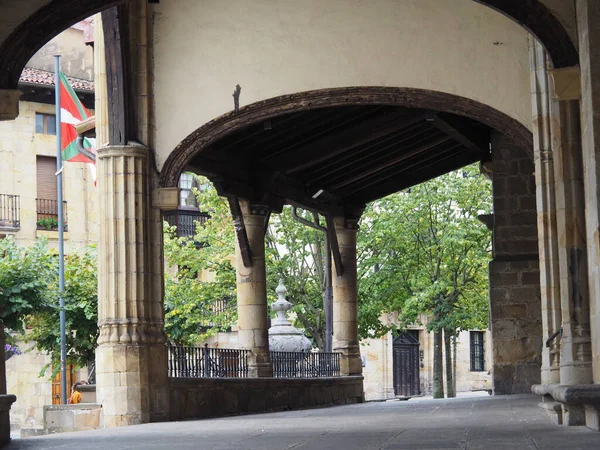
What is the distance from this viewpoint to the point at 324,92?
51.3ft

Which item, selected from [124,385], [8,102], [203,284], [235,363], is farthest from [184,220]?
[8,102]

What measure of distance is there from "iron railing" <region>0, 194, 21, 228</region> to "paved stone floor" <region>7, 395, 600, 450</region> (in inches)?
790

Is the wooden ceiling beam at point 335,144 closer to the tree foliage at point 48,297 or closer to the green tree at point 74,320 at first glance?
the tree foliage at point 48,297

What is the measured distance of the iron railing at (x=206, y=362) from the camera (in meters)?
16.6

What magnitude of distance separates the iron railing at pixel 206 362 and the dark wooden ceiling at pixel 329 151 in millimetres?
2463

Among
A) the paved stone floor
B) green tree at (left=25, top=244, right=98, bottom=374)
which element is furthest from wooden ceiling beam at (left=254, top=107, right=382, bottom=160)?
the paved stone floor

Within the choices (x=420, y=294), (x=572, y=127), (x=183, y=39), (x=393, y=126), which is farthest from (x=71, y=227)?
(x=572, y=127)

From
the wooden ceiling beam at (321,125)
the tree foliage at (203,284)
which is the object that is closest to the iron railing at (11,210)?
the tree foliage at (203,284)

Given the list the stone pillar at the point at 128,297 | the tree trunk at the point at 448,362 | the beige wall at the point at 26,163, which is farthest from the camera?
the beige wall at the point at 26,163

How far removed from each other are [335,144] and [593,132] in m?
12.0

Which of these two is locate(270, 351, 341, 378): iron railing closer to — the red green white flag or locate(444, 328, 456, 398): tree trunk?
the red green white flag

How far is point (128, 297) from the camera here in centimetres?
1535

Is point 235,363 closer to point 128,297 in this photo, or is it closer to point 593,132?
point 128,297

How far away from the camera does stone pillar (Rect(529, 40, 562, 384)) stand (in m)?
11.3
